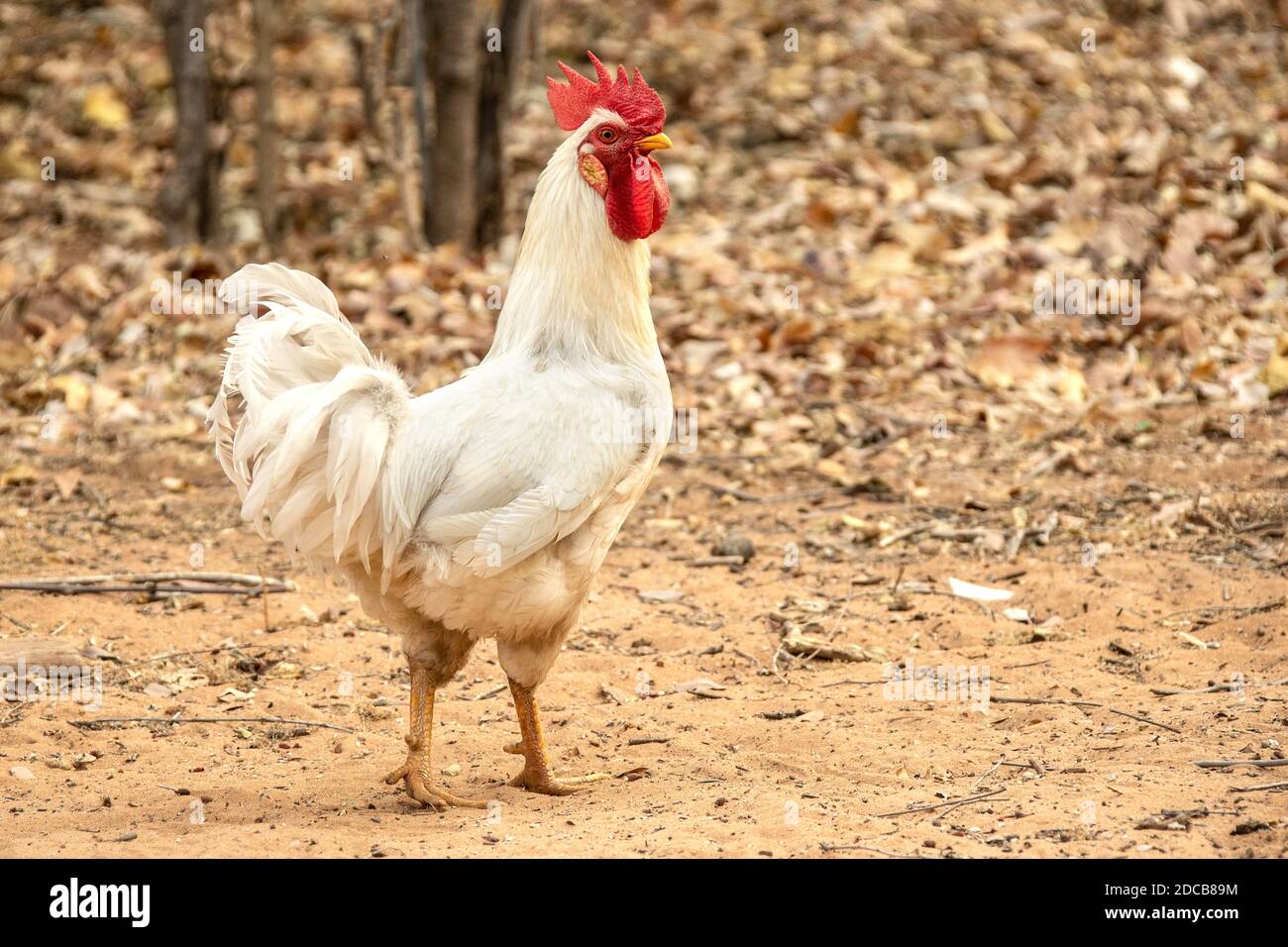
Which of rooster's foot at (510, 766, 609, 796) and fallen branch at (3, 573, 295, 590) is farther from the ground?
fallen branch at (3, 573, 295, 590)

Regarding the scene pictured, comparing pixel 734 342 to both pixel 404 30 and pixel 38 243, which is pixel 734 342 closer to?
pixel 404 30

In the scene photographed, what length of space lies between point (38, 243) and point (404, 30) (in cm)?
407

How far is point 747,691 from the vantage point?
19.3 ft

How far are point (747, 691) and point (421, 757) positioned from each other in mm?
1641

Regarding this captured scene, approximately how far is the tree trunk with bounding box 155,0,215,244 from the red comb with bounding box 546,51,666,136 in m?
7.37

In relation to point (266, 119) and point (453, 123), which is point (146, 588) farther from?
point (266, 119)

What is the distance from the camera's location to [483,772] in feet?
17.4

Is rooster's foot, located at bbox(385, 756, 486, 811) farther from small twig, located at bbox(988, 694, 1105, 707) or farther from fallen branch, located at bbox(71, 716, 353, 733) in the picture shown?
small twig, located at bbox(988, 694, 1105, 707)

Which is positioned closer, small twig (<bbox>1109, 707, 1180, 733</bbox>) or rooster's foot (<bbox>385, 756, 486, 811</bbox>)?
rooster's foot (<bbox>385, 756, 486, 811</bbox>)

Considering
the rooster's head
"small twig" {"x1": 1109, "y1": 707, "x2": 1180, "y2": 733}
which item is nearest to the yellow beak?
the rooster's head

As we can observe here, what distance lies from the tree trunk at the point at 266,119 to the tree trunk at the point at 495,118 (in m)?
1.82

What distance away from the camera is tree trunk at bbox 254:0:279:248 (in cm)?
1143

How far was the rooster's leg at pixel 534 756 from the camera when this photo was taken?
4.98 m
